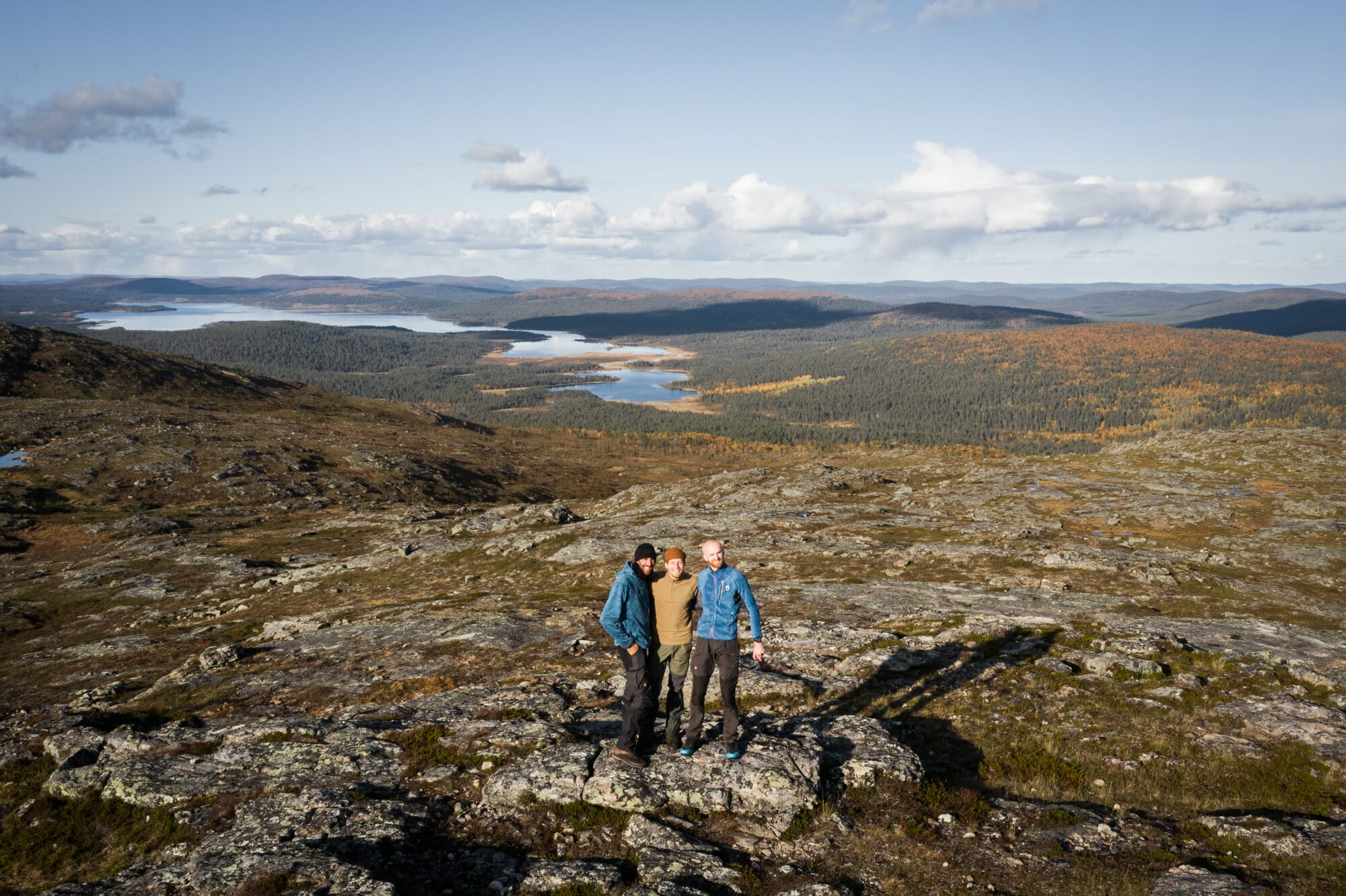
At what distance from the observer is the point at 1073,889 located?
446 inches

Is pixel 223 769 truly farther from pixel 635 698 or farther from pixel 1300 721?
pixel 1300 721

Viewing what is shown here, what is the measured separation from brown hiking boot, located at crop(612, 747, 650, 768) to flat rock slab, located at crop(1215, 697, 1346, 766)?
16.4 meters

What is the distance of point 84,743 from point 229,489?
3514 inches

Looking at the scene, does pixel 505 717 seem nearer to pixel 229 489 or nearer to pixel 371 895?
pixel 371 895

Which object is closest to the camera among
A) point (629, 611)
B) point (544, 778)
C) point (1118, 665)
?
point (544, 778)

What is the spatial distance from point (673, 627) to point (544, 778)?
425 centimetres

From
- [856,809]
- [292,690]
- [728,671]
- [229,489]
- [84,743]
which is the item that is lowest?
[229,489]

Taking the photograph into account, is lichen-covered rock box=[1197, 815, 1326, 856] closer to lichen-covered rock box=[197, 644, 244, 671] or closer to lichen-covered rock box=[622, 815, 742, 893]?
lichen-covered rock box=[622, 815, 742, 893]

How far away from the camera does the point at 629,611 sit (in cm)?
1484

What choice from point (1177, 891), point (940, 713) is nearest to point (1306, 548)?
point (940, 713)

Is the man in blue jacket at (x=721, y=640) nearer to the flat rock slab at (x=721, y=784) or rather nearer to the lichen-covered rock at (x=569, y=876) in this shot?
the flat rock slab at (x=721, y=784)

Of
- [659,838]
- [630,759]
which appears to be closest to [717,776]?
[630,759]

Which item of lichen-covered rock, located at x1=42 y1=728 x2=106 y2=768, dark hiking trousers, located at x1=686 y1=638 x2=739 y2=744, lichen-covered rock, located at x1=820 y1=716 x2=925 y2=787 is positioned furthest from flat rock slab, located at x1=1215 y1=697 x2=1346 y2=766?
lichen-covered rock, located at x1=42 y1=728 x2=106 y2=768

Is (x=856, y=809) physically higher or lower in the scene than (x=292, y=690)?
higher
